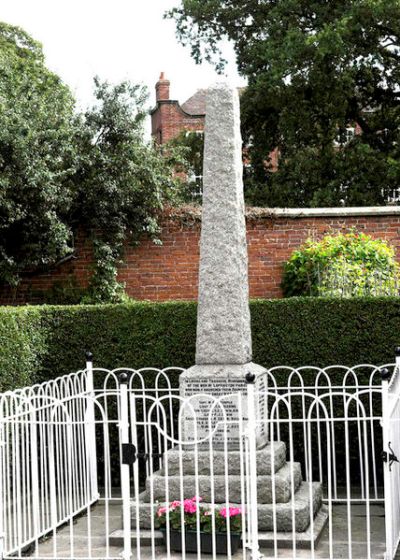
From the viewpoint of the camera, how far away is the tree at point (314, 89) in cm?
1930

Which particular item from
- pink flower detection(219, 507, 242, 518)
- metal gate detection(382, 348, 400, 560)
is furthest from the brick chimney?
pink flower detection(219, 507, 242, 518)

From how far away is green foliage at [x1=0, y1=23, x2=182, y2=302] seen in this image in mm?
13539

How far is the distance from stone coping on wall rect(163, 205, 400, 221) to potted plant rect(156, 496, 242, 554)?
24.6 feet

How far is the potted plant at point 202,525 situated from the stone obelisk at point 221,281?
1.13 meters

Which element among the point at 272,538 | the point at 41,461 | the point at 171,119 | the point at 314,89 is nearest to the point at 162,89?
the point at 171,119

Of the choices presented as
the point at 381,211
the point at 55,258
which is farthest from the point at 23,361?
the point at 381,211

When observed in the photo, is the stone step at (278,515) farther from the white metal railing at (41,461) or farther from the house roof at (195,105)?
the house roof at (195,105)

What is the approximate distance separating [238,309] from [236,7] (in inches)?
561

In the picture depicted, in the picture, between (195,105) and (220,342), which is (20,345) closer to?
(220,342)

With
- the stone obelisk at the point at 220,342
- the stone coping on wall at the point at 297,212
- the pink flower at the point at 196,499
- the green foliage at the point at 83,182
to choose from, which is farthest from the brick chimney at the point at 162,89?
the pink flower at the point at 196,499

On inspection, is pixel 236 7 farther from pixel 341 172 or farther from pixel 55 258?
pixel 55 258

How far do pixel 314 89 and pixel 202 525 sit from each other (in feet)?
46.9

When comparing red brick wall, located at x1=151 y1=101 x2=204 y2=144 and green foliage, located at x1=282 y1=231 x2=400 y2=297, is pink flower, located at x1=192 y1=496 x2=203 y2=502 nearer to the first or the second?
green foliage, located at x1=282 y1=231 x2=400 y2=297

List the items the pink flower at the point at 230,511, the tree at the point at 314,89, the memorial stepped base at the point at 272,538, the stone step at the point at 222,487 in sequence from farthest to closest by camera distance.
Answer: the tree at the point at 314,89 < the stone step at the point at 222,487 < the memorial stepped base at the point at 272,538 < the pink flower at the point at 230,511
